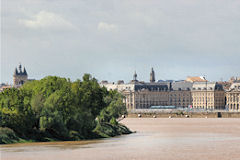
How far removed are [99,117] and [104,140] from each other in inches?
502

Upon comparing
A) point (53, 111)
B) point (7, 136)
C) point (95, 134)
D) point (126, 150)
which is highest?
point (53, 111)

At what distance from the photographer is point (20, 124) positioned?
70438 millimetres

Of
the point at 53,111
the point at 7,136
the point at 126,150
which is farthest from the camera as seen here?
the point at 53,111

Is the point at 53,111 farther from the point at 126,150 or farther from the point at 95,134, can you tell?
the point at 126,150

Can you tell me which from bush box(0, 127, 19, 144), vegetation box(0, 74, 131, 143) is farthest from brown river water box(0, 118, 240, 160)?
vegetation box(0, 74, 131, 143)

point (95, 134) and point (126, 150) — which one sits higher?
point (95, 134)

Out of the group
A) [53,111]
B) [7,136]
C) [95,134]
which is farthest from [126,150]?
[95,134]

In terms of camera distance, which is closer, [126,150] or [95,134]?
[126,150]

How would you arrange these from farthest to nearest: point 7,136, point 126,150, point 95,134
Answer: point 95,134 < point 7,136 < point 126,150

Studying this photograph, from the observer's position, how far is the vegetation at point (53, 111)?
7044cm

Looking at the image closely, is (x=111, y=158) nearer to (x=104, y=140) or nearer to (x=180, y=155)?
(x=180, y=155)

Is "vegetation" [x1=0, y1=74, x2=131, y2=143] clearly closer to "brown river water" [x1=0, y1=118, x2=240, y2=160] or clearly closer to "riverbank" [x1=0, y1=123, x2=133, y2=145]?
"riverbank" [x1=0, y1=123, x2=133, y2=145]

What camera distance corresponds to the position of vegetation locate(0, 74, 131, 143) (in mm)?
70438

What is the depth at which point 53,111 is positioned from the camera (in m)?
73.5
